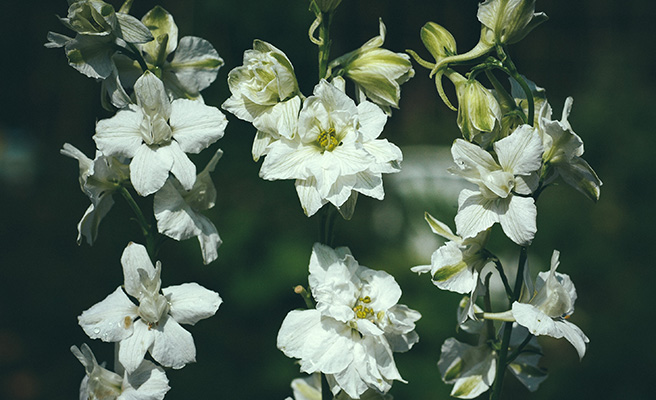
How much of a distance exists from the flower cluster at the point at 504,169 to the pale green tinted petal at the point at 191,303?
8.9 inches

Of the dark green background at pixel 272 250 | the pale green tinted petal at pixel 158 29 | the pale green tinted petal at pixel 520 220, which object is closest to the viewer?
the pale green tinted petal at pixel 520 220

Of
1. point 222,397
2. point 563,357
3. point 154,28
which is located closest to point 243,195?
point 222,397

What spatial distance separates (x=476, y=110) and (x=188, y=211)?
1.06 ft

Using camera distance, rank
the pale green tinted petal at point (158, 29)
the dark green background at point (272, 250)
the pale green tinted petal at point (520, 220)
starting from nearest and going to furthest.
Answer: the pale green tinted petal at point (520, 220), the pale green tinted petal at point (158, 29), the dark green background at point (272, 250)

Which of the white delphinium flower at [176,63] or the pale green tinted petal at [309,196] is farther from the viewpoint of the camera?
the white delphinium flower at [176,63]

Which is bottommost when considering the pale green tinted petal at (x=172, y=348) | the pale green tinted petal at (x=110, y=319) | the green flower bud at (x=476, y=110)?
the pale green tinted petal at (x=172, y=348)

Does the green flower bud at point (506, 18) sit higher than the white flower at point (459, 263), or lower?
higher

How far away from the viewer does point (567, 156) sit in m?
0.66

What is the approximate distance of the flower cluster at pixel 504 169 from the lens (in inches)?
25.1

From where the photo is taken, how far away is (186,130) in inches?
27.5

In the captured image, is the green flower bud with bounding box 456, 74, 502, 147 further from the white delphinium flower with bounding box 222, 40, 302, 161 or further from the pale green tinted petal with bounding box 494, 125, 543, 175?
the white delphinium flower with bounding box 222, 40, 302, 161

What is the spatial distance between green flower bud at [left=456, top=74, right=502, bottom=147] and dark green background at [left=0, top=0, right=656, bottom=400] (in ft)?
4.20

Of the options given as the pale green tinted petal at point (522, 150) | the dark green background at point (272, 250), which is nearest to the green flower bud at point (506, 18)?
the pale green tinted petal at point (522, 150)

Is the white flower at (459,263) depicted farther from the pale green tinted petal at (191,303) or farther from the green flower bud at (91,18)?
the green flower bud at (91,18)
